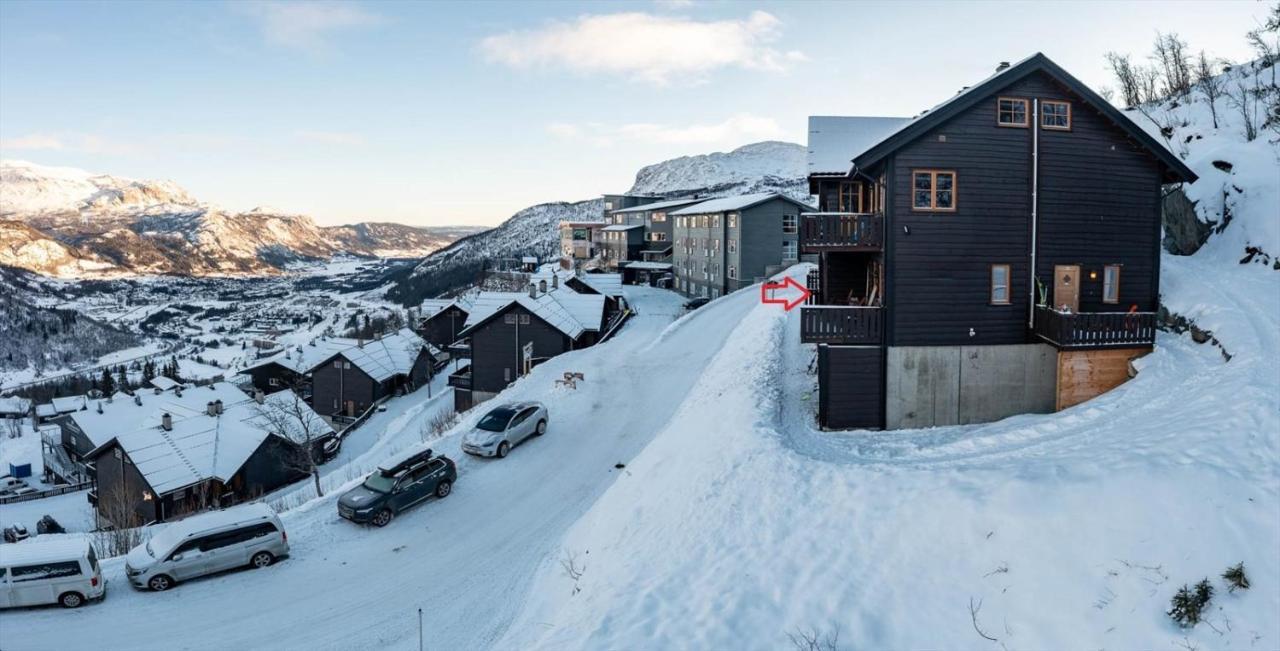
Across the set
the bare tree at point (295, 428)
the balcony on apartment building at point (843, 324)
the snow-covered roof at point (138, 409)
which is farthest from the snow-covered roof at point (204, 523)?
the snow-covered roof at point (138, 409)

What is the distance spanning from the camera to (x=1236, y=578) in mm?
9469

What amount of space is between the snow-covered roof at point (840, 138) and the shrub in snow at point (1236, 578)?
15.5 m

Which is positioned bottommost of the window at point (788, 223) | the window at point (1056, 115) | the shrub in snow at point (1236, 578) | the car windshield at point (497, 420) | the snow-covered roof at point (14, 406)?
the snow-covered roof at point (14, 406)

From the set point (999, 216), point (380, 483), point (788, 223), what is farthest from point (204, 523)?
point (788, 223)

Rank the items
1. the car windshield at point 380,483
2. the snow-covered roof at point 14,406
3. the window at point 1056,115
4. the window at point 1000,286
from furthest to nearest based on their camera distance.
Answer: the snow-covered roof at point 14,406
the car windshield at point 380,483
the window at point 1000,286
the window at point 1056,115

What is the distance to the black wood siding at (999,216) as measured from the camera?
1884 cm

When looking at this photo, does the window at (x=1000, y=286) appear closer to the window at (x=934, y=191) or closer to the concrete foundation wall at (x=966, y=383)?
the concrete foundation wall at (x=966, y=383)

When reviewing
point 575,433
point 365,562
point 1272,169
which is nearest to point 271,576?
point 365,562

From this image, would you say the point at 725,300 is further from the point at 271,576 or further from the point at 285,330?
the point at 285,330

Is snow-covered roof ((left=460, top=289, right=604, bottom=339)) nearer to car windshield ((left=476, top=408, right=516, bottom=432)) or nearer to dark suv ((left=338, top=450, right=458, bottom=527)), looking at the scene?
car windshield ((left=476, top=408, right=516, bottom=432))

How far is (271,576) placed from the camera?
54.2ft

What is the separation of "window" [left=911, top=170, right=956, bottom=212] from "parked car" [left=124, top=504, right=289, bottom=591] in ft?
61.7

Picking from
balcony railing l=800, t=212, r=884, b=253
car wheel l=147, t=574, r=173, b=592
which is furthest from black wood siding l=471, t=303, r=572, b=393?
car wheel l=147, t=574, r=173, b=592

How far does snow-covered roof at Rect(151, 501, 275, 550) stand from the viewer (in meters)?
16.3
